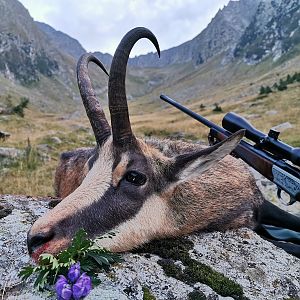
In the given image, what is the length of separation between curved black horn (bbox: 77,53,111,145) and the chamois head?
9 cm

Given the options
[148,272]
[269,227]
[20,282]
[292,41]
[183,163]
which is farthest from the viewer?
[292,41]

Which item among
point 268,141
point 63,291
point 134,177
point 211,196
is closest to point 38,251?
point 63,291

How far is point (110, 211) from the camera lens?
4484 mm

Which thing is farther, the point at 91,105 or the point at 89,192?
the point at 91,105

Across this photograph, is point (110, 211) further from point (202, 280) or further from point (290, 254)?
point (290, 254)

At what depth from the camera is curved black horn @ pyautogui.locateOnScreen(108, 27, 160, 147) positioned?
15.6ft

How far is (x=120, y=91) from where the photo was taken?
4801 millimetres

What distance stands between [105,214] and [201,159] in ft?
3.98

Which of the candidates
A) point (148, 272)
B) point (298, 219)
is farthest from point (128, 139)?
point (298, 219)

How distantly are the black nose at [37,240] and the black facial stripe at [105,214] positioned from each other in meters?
0.15

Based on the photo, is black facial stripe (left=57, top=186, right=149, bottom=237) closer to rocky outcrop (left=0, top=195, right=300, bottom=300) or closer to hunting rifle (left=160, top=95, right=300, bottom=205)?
rocky outcrop (left=0, top=195, right=300, bottom=300)

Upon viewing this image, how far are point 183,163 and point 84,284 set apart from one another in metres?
2.40

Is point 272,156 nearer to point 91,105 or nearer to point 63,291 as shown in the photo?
point 91,105

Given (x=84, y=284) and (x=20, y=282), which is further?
(x=20, y=282)
